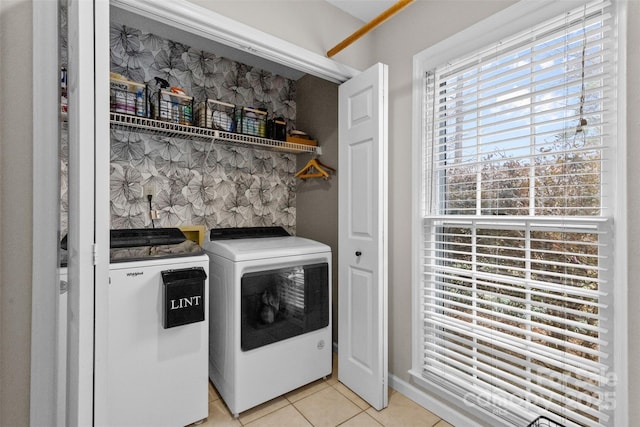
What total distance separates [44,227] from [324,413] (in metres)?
1.76

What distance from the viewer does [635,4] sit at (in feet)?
3.69

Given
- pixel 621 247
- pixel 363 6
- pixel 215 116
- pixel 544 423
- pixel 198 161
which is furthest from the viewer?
pixel 198 161

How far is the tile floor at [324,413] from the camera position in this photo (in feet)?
5.76

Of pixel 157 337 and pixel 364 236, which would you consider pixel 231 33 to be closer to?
pixel 364 236

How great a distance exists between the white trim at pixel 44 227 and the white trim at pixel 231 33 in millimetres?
792

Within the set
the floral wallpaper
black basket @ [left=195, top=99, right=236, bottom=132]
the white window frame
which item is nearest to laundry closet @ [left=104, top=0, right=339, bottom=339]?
the floral wallpaper

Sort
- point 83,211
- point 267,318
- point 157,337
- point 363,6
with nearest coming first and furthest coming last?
point 83,211 → point 157,337 → point 267,318 → point 363,6

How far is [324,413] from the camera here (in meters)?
1.84

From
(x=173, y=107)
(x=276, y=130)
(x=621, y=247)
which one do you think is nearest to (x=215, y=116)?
(x=173, y=107)

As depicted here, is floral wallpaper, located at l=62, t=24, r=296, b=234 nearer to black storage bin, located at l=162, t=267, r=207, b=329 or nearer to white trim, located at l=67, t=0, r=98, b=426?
black storage bin, located at l=162, t=267, r=207, b=329

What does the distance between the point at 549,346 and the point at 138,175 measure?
266 centimetres

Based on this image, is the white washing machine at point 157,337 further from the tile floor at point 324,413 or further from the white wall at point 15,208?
the white wall at point 15,208

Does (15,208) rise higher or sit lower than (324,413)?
higher

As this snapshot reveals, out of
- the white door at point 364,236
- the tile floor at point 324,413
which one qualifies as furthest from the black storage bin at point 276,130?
the tile floor at point 324,413
